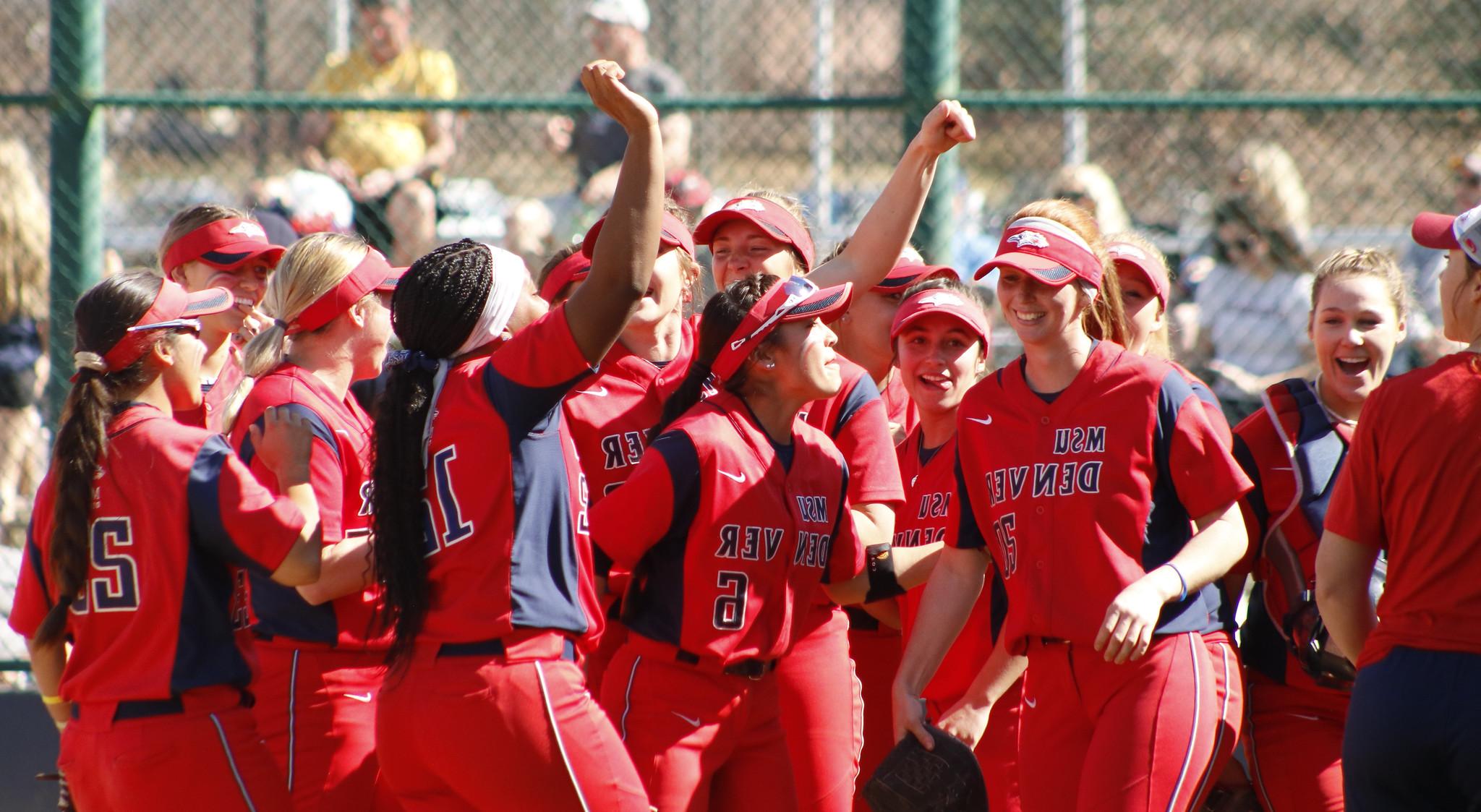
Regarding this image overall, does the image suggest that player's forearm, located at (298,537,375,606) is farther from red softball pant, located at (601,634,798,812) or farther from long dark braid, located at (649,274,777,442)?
long dark braid, located at (649,274,777,442)

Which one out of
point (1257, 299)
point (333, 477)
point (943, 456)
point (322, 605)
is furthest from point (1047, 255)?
point (1257, 299)

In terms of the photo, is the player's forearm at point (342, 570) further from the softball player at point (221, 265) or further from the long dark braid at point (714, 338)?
the softball player at point (221, 265)

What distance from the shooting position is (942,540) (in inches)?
155

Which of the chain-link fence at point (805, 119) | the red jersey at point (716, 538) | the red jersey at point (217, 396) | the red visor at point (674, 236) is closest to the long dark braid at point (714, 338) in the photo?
the red jersey at point (716, 538)

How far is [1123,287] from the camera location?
398cm

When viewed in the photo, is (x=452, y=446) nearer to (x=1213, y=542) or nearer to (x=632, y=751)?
(x=632, y=751)

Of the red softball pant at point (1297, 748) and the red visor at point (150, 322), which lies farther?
the red softball pant at point (1297, 748)

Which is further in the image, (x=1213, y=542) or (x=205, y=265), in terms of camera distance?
(x=205, y=265)

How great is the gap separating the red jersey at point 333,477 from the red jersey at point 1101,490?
1.46 m

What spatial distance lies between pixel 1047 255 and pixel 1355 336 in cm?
92

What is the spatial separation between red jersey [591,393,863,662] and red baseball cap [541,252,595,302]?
27.7 inches

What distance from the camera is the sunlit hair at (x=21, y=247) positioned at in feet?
19.6

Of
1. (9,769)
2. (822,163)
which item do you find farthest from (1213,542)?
(9,769)

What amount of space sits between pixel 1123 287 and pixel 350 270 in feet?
6.55
